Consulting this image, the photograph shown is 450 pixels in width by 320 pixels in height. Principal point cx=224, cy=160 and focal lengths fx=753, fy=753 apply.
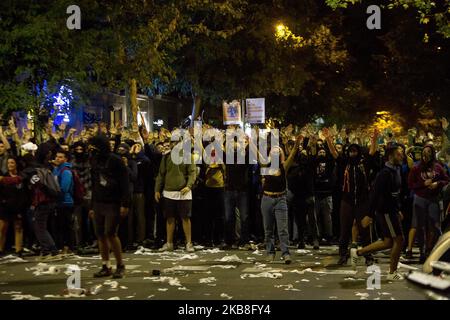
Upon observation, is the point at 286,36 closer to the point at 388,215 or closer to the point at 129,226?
the point at 129,226

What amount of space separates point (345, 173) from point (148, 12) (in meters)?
14.0

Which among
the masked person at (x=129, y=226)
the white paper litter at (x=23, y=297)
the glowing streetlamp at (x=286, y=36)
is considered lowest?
the white paper litter at (x=23, y=297)

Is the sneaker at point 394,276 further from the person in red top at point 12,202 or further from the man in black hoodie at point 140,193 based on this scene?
the person in red top at point 12,202

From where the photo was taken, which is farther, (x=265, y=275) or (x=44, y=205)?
(x=44, y=205)

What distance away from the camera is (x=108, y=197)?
11508 millimetres

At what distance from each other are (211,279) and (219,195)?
497 cm

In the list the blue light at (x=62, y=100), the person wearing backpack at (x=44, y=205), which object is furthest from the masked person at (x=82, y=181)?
the blue light at (x=62, y=100)

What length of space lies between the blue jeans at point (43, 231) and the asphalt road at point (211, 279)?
1.25 ft

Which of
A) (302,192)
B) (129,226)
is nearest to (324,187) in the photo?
(302,192)

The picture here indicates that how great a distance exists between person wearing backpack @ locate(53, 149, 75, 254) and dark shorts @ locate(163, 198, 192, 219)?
6.46 ft

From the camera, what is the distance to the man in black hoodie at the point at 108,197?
11445 mm

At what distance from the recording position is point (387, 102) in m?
43.6

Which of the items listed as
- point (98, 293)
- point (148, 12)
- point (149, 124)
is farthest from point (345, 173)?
point (149, 124)
